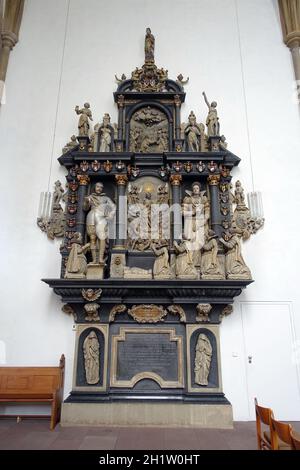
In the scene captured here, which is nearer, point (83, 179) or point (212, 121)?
point (83, 179)

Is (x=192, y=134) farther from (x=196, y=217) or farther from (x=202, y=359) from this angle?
(x=202, y=359)

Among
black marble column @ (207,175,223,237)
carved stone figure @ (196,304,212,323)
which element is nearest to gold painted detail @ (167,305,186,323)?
carved stone figure @ (196,304,212,323)

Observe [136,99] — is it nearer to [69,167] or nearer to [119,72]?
[119,72]

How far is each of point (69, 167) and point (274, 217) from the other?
4.34 m

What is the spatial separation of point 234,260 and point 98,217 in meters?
2.65

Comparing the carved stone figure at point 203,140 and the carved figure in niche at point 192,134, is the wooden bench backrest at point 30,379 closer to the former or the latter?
the carved figure in niche at point 192,134

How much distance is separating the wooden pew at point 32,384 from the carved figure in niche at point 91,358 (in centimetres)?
52

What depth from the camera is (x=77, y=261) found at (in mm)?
6090

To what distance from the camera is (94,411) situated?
553cm

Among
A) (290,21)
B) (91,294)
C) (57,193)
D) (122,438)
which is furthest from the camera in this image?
(290,21)

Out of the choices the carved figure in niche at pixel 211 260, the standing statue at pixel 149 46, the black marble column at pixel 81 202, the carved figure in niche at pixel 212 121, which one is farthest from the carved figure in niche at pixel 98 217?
the standing statue at pixel 149 46

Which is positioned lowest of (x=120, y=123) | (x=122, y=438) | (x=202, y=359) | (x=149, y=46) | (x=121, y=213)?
(x=122, y=438)

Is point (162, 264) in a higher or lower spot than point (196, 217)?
lower

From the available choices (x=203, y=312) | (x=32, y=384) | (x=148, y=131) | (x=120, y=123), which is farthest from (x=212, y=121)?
(x=32, y=384)
